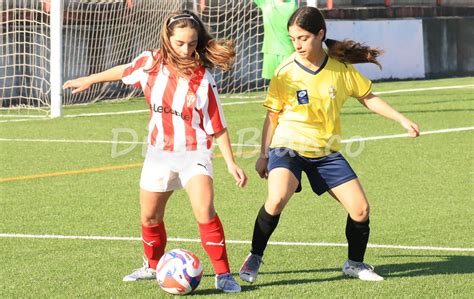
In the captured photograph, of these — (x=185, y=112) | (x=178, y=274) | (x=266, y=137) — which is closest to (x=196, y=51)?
(x=185, y=112)

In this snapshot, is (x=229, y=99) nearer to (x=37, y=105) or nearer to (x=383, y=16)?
(x=37, y=105)

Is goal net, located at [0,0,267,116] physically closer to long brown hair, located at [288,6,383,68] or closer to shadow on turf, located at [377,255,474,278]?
long brown hair, located at [288,6,383,68]

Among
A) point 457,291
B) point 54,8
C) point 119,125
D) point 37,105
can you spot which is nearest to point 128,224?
point 457,291

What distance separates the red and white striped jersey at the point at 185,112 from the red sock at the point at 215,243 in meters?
0.45

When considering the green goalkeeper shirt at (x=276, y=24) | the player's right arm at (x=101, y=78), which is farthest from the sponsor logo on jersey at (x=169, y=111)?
the green goalkeeper shirt at (x=276, y=24)

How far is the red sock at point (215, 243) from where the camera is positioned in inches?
257

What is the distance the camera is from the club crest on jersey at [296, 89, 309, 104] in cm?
702

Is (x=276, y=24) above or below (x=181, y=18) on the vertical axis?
above

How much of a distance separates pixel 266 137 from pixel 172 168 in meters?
0.74

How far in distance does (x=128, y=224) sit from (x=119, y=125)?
7.43 metres

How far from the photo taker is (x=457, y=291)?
6.46 m

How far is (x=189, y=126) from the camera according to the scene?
260 inches

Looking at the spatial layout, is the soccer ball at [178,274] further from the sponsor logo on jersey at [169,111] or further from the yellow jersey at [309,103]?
the yellow jersey at [309,103]

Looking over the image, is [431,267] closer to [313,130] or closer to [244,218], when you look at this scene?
[313,130]
